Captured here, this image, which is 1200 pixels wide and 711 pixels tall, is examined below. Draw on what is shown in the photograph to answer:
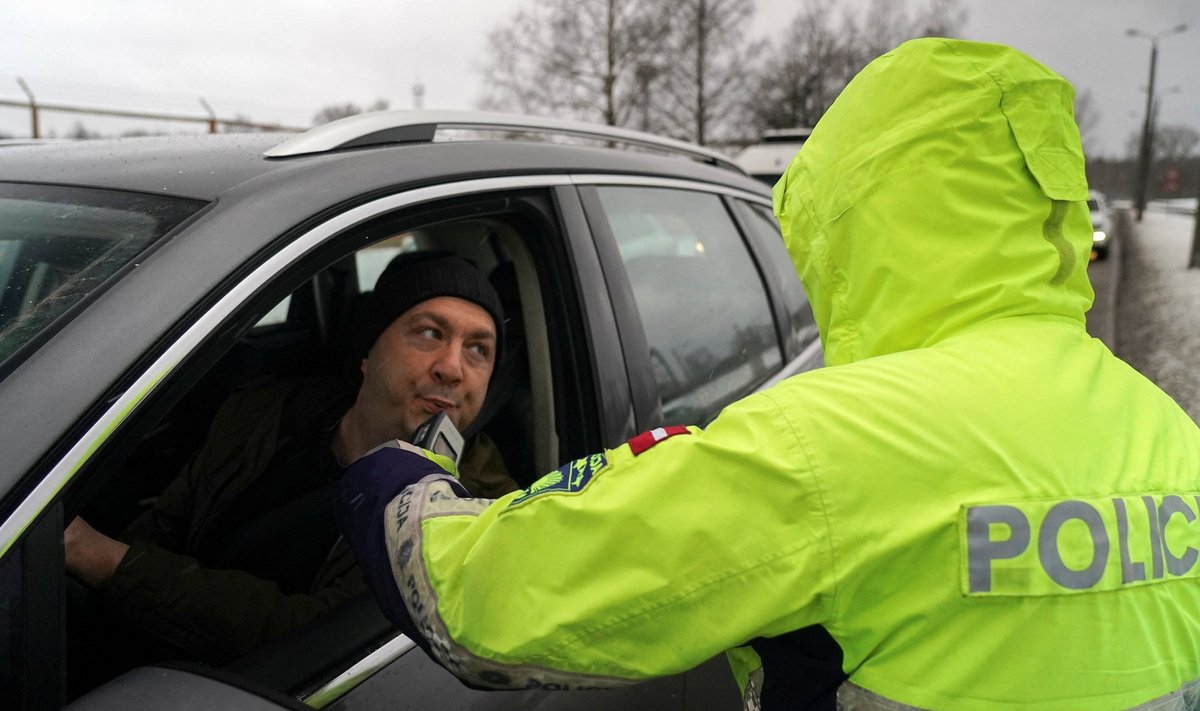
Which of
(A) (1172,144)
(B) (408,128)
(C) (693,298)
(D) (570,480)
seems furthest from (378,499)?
(A) (1172,144)

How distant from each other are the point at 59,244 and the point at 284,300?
1.54ft

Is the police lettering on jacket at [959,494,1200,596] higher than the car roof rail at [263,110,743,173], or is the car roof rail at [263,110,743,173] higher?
the car roof rail at [263,110,743,173]

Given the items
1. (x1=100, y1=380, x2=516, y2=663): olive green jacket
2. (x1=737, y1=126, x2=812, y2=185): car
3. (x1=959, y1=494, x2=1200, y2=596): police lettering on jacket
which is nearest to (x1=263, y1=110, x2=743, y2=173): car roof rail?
(x1=100, y1=380, x2=516, y2=663): olive green jacket

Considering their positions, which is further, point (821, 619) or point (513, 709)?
point (513, 709)

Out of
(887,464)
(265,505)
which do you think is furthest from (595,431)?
(887,464)

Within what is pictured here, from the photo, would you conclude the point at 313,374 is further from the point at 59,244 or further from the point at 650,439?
the point at 650,439

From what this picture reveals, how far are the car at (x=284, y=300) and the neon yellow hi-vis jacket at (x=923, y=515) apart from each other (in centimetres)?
33

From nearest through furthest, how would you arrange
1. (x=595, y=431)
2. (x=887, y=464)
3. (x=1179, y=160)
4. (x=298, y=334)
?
1. (x=887, y=464)
2. (x=595, y=431)
3. (x=298, y=334)
4. (x=1179, y=160)

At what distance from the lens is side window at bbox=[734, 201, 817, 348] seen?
9.59 feet

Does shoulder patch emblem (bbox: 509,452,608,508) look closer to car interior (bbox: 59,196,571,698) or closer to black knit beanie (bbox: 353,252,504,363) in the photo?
car interior (bbox: 59,196,571,698)

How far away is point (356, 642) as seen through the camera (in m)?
1.33

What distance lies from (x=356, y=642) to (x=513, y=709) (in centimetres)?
27

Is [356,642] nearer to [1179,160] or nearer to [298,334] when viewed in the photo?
[298,334]

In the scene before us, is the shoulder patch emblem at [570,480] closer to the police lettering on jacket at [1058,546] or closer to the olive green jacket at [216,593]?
the police lettering on jacket at [1058,546]
